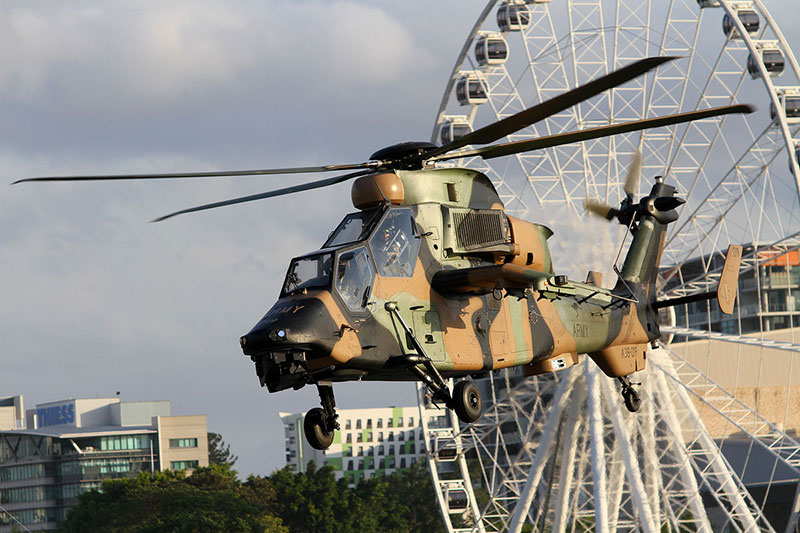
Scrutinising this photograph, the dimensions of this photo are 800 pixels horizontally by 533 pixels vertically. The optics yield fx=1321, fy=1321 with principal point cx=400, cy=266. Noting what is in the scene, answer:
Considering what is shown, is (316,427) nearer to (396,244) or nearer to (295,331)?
(295,331)

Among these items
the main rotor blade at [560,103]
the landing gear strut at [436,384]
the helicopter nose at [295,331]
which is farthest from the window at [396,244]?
the helicopter nose at [295,331]

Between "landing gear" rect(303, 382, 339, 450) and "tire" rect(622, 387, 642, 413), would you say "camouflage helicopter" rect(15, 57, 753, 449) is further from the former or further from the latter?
"tire" rect(622, 387, 642, 413)

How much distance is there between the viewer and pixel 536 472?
43.9 m

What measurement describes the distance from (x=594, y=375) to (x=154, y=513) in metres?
44.1

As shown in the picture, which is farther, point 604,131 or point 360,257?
point 604,131

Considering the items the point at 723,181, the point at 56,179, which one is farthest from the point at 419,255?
the point at 723,181

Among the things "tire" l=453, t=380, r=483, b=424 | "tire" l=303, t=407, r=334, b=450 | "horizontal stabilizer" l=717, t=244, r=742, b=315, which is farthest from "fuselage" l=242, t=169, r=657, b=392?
"horizontal stabilizer" l=717, t=244, r=742, b=315

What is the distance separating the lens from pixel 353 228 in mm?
21438

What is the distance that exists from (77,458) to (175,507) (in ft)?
201

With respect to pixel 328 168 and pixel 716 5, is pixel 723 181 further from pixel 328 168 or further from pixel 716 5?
pixel 328 168

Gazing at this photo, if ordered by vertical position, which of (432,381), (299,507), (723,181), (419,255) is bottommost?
(299,507)

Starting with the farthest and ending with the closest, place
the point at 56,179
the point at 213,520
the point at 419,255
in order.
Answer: the point at 213,520
the point at 419,255
the point at 56,179

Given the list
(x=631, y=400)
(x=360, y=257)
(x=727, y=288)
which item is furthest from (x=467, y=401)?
(x=727, y=288)

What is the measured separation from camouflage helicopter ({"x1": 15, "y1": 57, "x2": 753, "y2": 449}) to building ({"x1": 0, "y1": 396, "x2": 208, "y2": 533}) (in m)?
111
